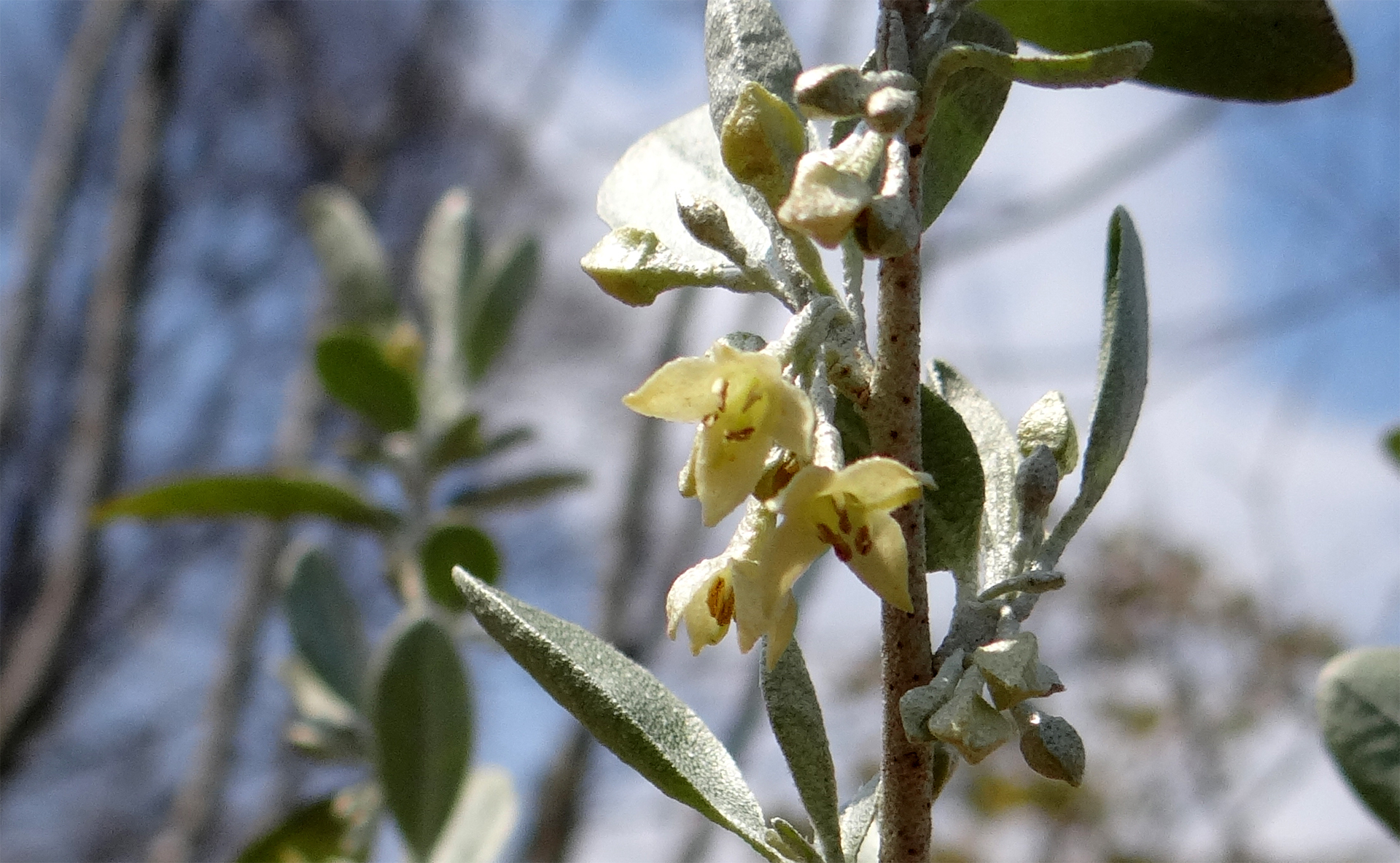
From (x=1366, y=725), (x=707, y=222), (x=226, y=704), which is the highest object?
(x=707, y=222)

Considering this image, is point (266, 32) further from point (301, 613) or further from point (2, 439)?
point (301, 613)

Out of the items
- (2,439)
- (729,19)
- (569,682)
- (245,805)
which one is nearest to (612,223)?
(729,19)

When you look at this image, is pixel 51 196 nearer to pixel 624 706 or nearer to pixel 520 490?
pixel 520 490

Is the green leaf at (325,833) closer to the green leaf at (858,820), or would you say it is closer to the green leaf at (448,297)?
the green leaf at (448,297)

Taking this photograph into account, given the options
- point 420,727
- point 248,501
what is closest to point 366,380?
point 248,501

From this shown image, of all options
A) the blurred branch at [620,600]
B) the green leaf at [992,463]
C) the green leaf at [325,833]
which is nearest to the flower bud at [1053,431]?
the green leaf at [992,463]

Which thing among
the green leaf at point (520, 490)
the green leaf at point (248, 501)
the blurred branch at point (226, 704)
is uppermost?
the green leaf at point (248, 501)
